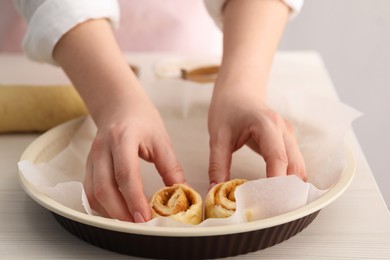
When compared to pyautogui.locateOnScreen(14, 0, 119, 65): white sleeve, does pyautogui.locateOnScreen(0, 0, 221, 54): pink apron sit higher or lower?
lower

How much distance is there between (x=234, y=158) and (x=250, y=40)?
0.58 feet

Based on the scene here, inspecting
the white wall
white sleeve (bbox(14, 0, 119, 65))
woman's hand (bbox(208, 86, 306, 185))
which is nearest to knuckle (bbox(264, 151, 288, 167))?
woman's hand (bbox(208, 86, 306, 185))

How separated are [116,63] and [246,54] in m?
0.18

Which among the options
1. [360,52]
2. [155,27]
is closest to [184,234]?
[155,27]

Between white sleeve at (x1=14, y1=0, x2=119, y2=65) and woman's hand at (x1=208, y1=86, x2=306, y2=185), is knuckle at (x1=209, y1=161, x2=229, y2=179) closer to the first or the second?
woman's hand at (x1=208, y1=86, x2=306, y2=185)

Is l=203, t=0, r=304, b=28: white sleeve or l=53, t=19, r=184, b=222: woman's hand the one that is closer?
l=53, t=19, r=184, b=222: woman's hand

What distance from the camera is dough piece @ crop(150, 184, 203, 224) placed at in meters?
0.67

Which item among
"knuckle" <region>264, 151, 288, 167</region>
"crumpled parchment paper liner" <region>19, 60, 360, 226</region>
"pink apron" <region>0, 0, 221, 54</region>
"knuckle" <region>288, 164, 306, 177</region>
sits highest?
"knuckle" <region>264, 151, 288, 167</region>

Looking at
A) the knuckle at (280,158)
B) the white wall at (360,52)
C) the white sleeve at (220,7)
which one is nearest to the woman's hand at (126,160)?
the knuckle at (280,158)

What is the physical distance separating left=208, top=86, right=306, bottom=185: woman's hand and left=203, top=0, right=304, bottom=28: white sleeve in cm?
27

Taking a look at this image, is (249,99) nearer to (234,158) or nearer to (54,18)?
(234,158)

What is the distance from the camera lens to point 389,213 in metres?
0.76

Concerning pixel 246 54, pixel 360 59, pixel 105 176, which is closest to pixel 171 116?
pixel 246 54

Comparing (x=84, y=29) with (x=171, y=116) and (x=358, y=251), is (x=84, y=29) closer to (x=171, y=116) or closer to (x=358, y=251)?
(x=171, y=116)
